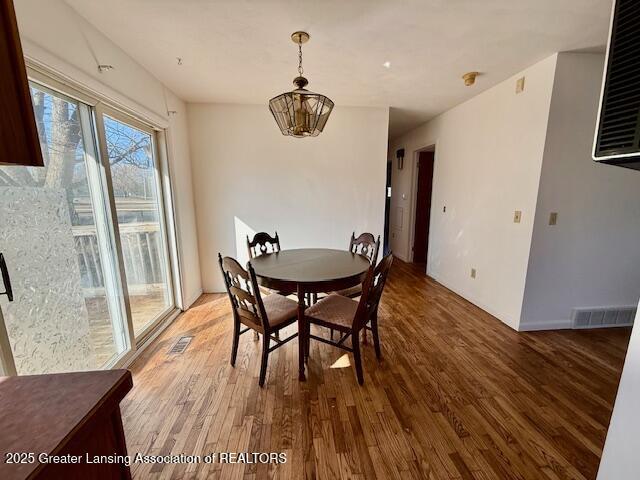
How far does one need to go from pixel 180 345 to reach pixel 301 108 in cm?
221

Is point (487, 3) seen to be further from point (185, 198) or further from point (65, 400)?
point (185, 198)

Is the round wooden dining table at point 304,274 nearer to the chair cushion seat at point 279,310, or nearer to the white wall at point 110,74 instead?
the chair cushion seat at point 279,310

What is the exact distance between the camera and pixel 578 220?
2348mm

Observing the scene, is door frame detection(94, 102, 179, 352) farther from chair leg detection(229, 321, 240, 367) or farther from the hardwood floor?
chair leg detection(229, 321, 240, 367)

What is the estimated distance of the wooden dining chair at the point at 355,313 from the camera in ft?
5.54

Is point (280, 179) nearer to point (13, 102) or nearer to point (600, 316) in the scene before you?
point (13, 102)

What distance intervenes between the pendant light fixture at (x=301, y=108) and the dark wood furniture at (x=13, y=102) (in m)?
1.17

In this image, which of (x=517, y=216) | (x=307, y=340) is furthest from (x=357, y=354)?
(x=517, y=216)

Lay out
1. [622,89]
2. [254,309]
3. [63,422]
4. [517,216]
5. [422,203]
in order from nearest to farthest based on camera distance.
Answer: [63,422] → [622,89] → [254,309] → [517,216] → [422,203]

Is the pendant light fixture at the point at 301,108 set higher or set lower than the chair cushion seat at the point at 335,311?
higher

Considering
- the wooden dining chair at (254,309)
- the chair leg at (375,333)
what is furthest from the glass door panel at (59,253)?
the chair leg at (375,333)

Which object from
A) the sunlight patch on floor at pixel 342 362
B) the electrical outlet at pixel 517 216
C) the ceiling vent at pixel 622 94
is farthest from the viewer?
the electrical outlet at pixel 517 216

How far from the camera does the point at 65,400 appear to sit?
59 centimetres

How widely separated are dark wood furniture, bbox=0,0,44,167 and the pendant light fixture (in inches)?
46.2
